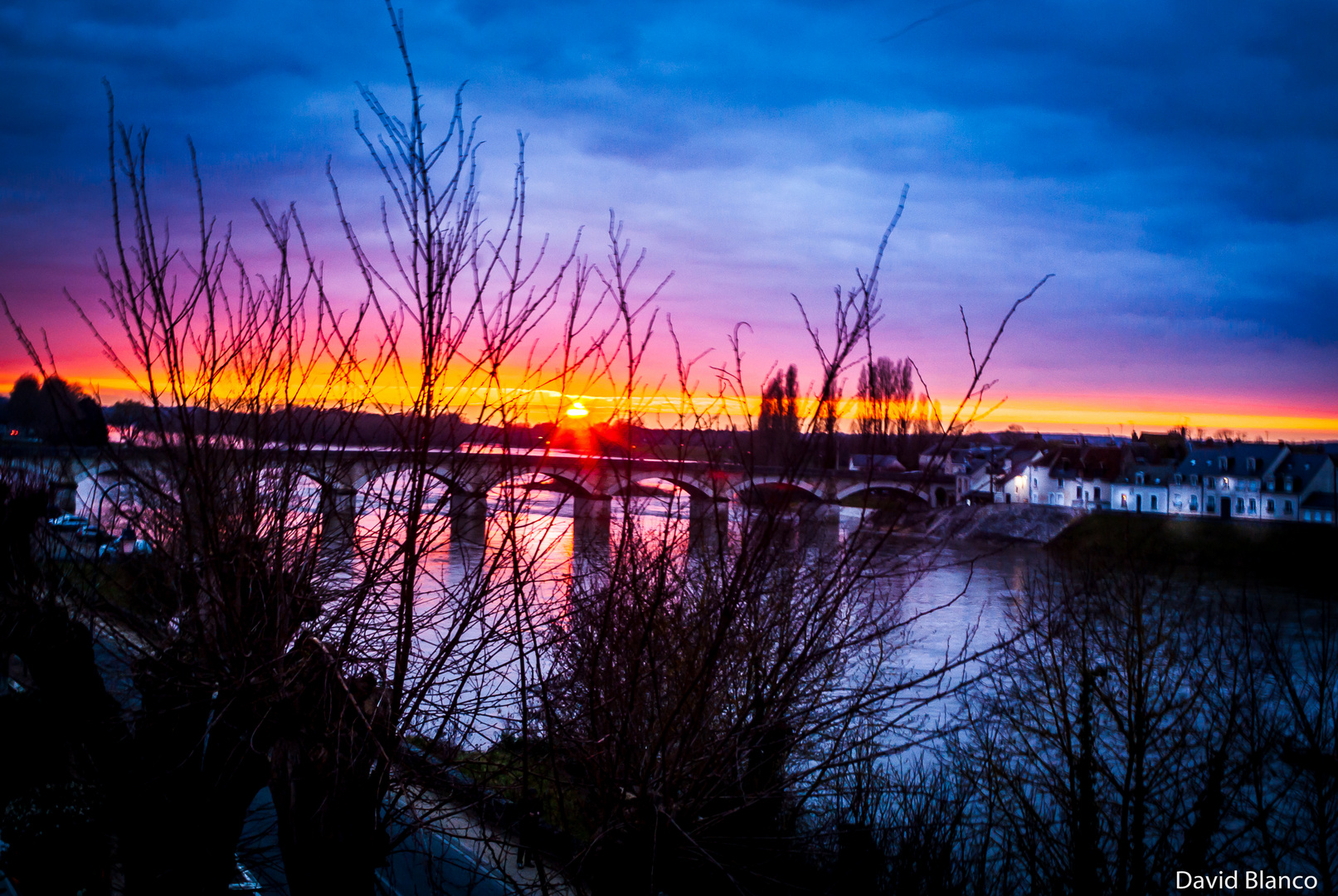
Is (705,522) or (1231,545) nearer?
(705,522)

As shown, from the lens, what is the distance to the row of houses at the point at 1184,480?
114ft

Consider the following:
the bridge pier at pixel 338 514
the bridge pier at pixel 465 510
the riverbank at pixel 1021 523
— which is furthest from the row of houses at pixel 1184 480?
the bridge pier at pixel 465 510

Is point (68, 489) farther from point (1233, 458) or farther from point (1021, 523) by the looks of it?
point (1233, 458)

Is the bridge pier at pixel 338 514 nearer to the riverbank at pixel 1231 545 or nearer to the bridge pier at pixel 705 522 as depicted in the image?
the bridge pier at pixel 705 522

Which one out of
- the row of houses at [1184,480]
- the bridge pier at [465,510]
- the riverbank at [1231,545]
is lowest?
the riverbank at [1231,545]

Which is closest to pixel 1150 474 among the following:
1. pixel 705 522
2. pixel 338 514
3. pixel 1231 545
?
pixel 1231 545

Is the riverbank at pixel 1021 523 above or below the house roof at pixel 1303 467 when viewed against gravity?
below

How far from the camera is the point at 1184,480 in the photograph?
39031 millimetres

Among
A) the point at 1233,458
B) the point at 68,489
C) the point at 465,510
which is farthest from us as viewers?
the point at 1233,458

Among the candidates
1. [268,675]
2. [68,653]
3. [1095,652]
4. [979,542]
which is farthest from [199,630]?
[979,542]

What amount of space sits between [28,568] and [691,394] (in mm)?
3841

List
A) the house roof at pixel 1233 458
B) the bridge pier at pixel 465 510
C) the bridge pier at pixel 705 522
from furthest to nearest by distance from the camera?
the house roof at pixel 1233 458
the bridge pier at pixel 465 510
the bridge pier at pixel 705 522

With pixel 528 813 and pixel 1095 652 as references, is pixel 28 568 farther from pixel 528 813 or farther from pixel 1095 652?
pixel 1095 652

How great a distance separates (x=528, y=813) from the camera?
2342 mm
